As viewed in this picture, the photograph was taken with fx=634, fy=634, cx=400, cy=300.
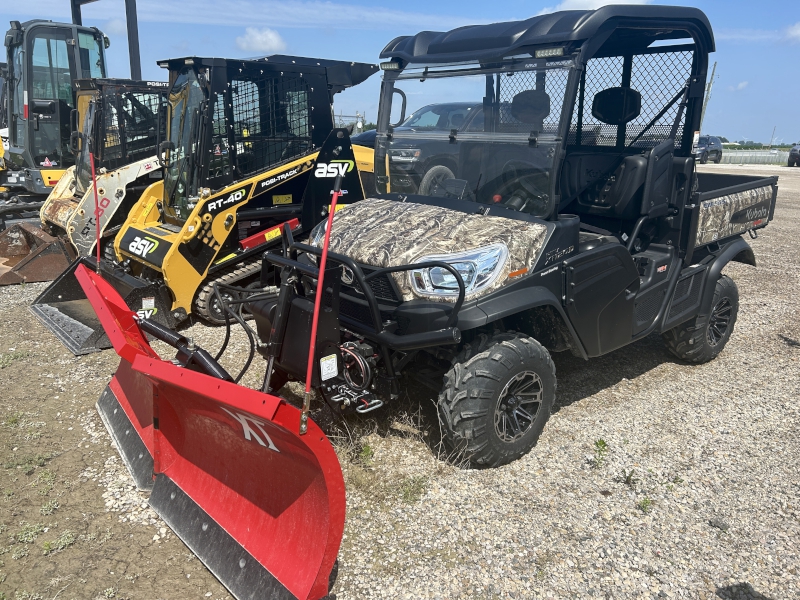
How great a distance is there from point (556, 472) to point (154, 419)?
91.5 inches

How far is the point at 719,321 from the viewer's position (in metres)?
5.48

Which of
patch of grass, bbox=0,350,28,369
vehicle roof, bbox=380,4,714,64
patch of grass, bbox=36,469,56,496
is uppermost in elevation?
vehicle roof, bbox=380,4,714,64

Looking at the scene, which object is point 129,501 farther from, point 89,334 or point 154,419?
point 89,334

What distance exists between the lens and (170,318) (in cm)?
→ 609

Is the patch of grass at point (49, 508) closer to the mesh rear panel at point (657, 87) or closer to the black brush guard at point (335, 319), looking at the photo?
the black brush guard at point (335, 319)

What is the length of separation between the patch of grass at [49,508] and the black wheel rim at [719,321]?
4923 millimetres

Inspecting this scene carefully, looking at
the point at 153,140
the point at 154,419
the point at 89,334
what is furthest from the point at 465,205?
the point at 153,140

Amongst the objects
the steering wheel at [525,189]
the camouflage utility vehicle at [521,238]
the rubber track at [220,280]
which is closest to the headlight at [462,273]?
the camouflage utility vehicle at [521,238]

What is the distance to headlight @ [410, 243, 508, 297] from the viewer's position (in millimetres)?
3506

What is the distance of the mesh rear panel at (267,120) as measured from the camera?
6.35 meters

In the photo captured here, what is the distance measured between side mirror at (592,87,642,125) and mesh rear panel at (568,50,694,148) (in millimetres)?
37

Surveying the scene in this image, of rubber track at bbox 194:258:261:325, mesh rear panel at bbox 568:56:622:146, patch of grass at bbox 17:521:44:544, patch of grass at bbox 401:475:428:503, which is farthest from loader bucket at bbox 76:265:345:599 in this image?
mesh rear panel at bbox 568:56:622:146

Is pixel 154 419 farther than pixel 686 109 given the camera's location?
No

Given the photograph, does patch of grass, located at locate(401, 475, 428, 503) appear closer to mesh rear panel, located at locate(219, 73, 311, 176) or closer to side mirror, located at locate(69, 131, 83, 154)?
mesh rear panel, located at locate(219, 73, 311, 176)
